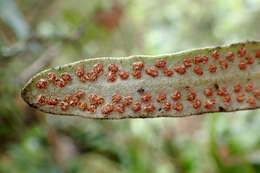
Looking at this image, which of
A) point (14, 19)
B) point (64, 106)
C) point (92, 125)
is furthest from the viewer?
point (92, 125)

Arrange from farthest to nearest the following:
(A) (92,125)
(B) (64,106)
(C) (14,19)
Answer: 1. (A) (92,125)
2. (C) (14,19)
3. (B) (64,106)

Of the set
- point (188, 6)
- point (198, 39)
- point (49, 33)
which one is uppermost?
point (188, 6)

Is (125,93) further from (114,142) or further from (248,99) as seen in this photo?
(114,142)

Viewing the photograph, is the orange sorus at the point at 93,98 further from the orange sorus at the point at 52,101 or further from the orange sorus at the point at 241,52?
the orange sorus at the point at 241,52

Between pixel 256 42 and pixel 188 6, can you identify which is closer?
pixel 256 42

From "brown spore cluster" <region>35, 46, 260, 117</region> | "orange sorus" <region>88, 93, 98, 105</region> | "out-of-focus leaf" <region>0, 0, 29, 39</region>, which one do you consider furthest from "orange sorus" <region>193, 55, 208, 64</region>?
"out-of-focus leaf" <region>0, 0, 29, 39</region>

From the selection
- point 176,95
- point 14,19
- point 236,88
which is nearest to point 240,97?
point 236,88

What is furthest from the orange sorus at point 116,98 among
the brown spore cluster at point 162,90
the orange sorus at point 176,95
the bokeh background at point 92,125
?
the bokeh background at point 92,125

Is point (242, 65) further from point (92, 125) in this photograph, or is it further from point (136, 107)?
point (92, 125)

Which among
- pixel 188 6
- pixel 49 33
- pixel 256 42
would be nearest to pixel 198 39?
pixel 188 6
